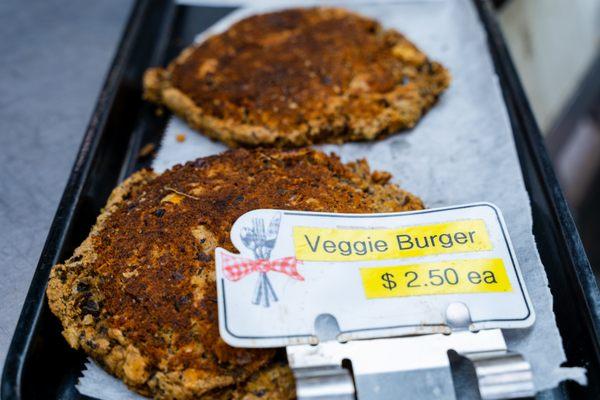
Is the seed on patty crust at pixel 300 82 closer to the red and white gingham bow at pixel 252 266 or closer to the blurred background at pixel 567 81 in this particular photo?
the red and white gingham bow at pixel 252 266

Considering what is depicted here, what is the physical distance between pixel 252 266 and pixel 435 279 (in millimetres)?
350

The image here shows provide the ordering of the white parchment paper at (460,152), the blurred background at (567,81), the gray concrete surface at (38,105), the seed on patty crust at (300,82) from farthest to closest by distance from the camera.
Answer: the blurred background at (567,81) < the seed on patty crust at (300,82) < the gray concrete surface at (38,105) < the white parchment paper at (460,152)

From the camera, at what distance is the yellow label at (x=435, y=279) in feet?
3.73

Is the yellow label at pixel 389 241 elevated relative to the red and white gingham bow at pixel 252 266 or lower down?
lower down

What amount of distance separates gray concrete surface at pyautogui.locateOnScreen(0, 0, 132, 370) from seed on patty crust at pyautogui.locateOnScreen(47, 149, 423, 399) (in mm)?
229

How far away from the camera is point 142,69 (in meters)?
2.03

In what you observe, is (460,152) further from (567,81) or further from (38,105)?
(567,81)

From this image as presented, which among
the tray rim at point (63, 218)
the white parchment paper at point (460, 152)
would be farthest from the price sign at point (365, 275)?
the tray rim at point (63, 218)

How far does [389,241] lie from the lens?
1.21 meters

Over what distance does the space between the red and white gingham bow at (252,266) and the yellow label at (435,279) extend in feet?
0.44

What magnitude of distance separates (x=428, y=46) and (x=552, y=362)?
1284 mm

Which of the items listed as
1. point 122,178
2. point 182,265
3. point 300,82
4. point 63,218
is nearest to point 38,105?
point 122,178

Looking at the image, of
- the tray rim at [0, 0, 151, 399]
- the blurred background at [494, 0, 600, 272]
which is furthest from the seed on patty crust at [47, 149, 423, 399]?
the blurred background at [494, 0, 600, 272]

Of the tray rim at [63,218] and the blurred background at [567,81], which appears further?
the blurred background at [567,81]
